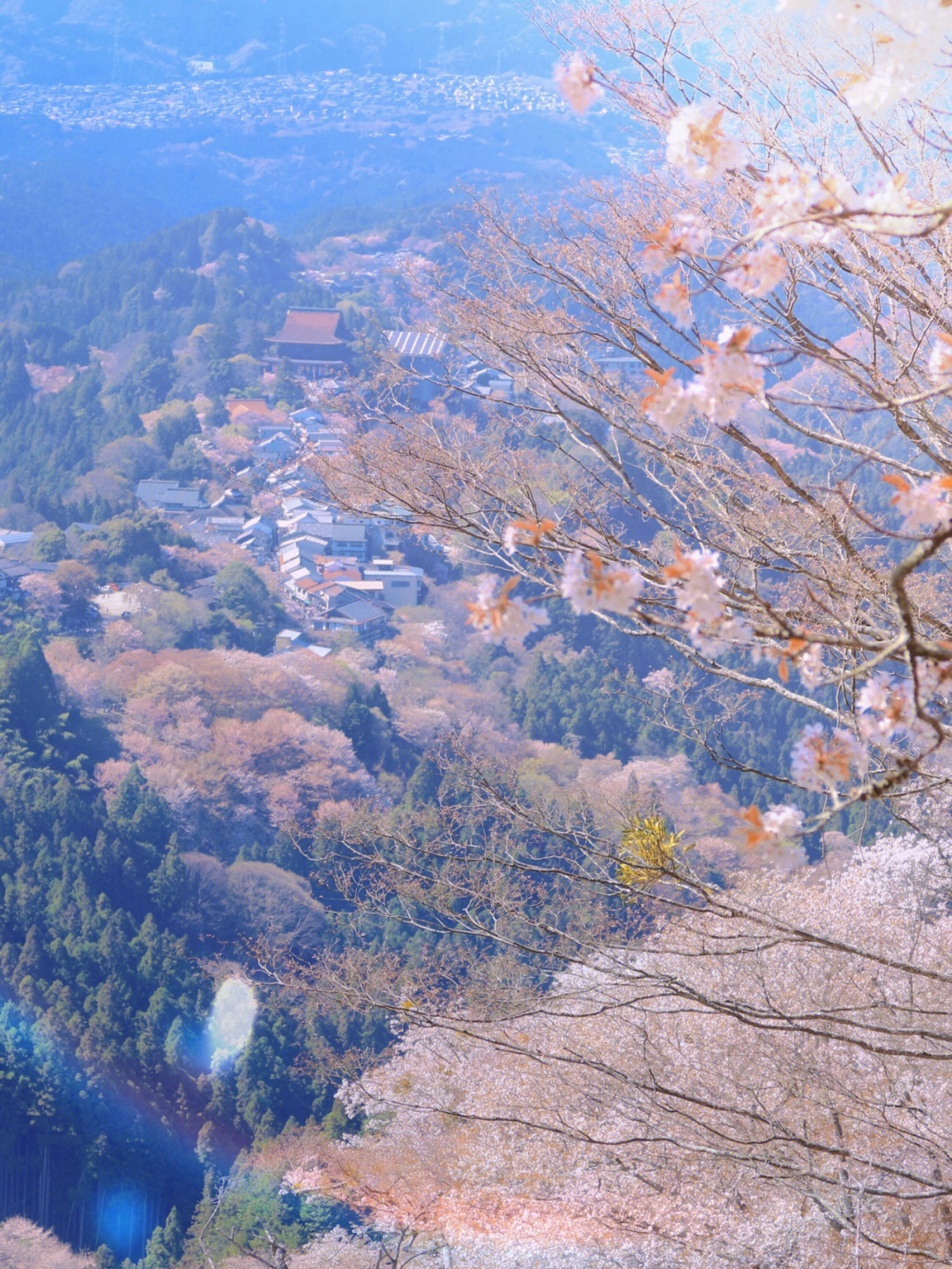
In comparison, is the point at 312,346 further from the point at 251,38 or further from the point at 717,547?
the point at 251,38

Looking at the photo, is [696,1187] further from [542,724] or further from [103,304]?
[103,304]

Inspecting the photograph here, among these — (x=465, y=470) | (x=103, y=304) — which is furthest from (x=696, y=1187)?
(x=103, y=304)

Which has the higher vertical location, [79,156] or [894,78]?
[894,78]

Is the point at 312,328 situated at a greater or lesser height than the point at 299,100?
lesser

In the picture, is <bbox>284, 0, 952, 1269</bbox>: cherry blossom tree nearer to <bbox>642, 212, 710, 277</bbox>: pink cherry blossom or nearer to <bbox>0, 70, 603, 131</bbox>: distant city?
<bbox>642, 212, 710, 277</bbox>: pink cherry blossom

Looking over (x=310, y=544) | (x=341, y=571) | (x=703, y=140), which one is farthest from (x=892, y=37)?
(x=310, y=544)

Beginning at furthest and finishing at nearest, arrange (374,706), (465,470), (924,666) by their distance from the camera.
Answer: (374,706) < (465,470) < (924,666)
